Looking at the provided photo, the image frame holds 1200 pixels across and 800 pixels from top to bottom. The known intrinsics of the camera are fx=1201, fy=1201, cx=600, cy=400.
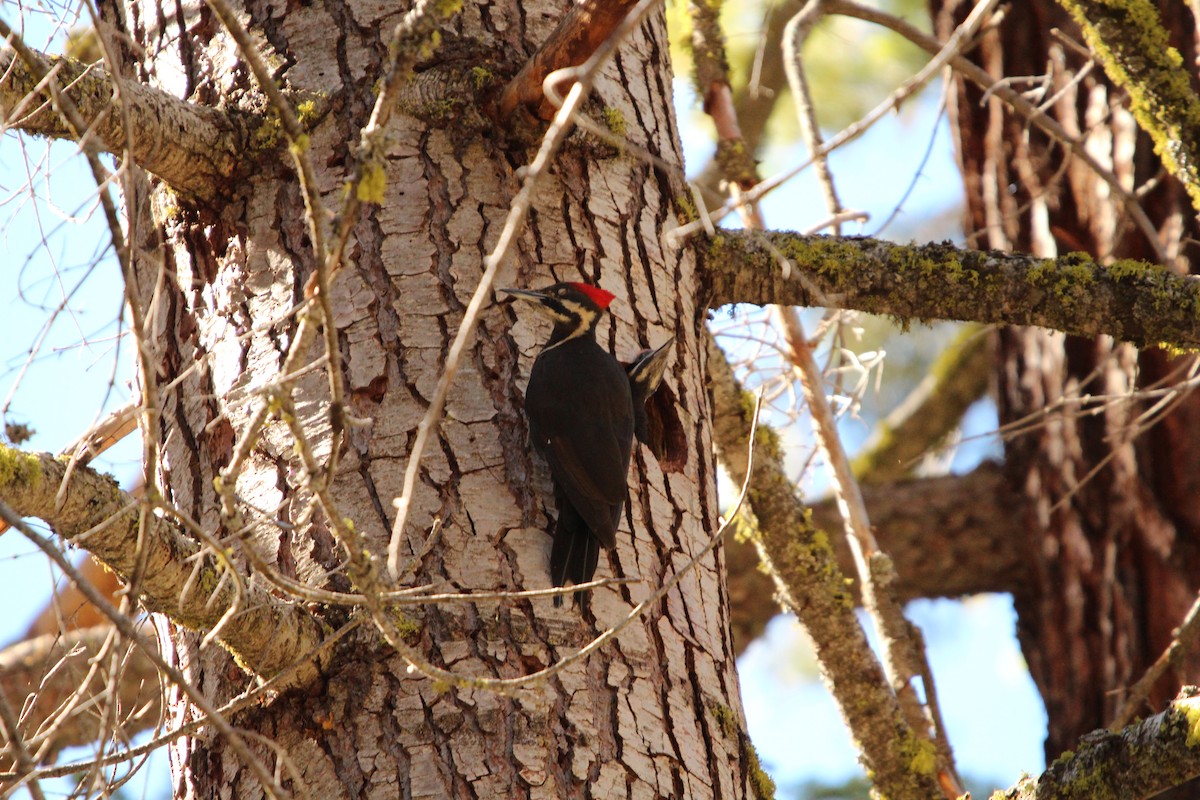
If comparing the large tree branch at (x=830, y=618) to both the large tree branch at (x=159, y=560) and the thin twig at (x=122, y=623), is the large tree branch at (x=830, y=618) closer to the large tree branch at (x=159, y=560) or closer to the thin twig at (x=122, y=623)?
the large tree branch at (x=159, y=560)

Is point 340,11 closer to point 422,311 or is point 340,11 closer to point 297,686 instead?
point 422,311

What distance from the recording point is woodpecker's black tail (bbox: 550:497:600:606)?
2010 millimetres

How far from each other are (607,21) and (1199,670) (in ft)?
Answer: 10.1

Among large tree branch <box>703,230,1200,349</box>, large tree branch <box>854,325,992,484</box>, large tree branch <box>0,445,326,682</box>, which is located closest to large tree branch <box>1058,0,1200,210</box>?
large tree branch <box>703,230,1200,349</box>

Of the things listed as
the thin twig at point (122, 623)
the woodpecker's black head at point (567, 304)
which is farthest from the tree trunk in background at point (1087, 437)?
the thin twig at point (122, 623)

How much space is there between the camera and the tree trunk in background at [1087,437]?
418cm

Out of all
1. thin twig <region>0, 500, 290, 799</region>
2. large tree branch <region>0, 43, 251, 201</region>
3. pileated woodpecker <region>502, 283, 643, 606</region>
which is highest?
large tree branch <region>0, 43, 251, 201</region>

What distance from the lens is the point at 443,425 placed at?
210 cm

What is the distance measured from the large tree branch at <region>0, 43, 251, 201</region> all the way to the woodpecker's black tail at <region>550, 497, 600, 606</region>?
93 cm

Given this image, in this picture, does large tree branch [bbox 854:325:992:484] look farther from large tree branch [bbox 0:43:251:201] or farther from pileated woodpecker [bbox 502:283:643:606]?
large tree branch [bbox 0:43:251:201]

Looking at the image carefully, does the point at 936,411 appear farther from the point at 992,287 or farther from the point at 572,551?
the point at 572,551

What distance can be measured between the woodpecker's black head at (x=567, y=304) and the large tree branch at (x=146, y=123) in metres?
0.60

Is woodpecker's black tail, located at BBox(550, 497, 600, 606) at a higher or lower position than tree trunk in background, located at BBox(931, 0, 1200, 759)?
lower

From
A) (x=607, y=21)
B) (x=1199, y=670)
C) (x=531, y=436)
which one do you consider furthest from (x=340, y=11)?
(x=1199, y=670)
